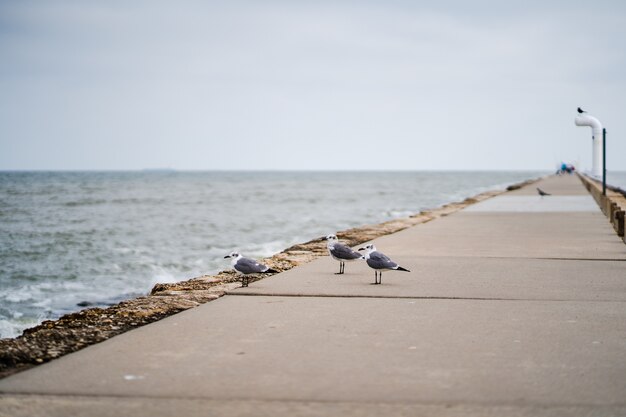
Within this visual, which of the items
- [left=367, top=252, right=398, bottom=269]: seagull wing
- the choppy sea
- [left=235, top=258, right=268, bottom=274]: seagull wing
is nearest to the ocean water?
the choppy sea

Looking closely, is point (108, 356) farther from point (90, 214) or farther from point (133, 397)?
point (90, 214)

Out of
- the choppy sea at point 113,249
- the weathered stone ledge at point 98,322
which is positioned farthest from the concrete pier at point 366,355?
the choppy sea at point 113,249

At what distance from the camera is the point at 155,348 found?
5.60 metres

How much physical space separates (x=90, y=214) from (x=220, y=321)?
120 ft

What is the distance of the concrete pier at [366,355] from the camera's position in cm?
429

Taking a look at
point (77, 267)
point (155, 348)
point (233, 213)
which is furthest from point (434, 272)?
point (233, 213)

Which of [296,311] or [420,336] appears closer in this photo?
[420,336]

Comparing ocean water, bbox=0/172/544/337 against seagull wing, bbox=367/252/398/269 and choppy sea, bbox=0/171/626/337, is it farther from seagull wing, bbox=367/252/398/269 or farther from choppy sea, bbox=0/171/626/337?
seagull wing, bbox=367/252/398/269

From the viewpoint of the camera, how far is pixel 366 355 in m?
5.34

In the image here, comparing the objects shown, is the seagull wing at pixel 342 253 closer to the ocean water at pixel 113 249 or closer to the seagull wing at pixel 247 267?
the seagull wing at pixel 247 267

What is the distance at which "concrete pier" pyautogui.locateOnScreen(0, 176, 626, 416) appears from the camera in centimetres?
429

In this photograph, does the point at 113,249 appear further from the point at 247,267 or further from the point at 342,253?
the point at 247,267

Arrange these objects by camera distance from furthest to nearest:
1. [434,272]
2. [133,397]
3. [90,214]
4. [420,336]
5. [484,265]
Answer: [90,214], [484,265], [434,272], [420,336], [133,397]

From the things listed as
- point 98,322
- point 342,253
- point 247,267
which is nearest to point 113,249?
point 342,253
